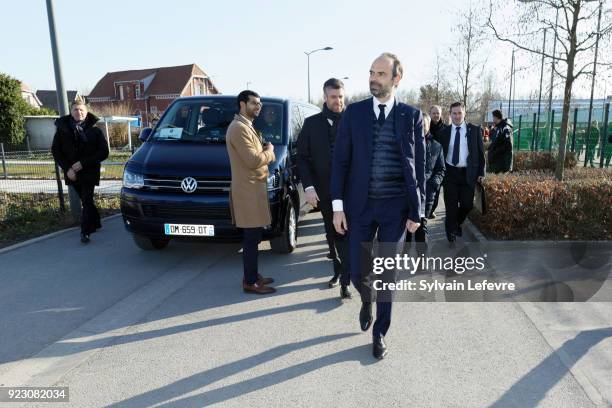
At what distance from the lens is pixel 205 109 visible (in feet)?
20.6

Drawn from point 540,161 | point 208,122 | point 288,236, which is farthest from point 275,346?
point 540,161

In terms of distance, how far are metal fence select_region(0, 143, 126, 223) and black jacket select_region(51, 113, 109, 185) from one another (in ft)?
4.74

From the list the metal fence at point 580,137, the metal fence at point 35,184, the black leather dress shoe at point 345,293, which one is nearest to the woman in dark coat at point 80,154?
the metal fence at point 35,184

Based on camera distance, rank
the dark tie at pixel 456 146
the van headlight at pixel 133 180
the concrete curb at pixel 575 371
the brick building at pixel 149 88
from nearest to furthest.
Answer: the concrete curb at pixel 575 371
the van headlight at pixel 133 180
the dark tie at pixel 456 146
the brick building at pixel 149 88

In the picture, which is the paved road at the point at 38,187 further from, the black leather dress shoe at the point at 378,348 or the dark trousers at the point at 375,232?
the black leather dress shoe at the point at 378,348

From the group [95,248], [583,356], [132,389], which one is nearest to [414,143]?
[583,356]

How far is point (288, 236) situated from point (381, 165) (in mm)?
2854

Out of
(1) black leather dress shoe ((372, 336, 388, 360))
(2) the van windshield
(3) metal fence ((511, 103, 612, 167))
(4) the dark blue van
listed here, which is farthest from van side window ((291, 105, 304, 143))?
(3) metal fence ((511, 103, 612, 167))

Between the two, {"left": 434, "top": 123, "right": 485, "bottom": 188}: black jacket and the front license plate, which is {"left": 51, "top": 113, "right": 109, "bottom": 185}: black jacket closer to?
the front license plate

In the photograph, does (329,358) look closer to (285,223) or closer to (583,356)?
(583,356)

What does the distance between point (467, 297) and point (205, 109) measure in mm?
4076

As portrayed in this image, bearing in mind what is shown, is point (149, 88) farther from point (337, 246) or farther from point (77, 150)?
point (337, 246)

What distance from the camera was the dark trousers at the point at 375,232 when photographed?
3301 mm

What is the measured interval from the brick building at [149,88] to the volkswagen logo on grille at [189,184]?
54533 mm
